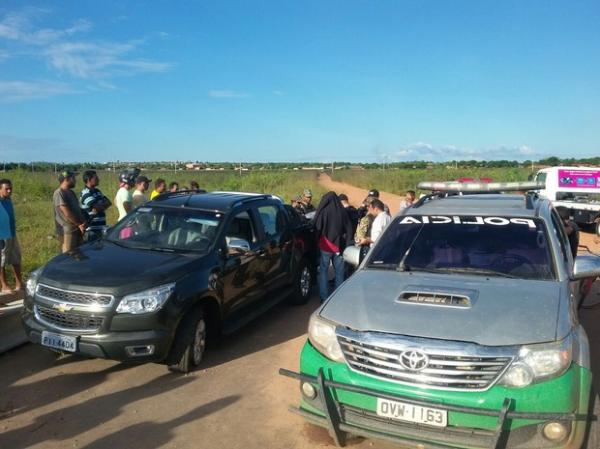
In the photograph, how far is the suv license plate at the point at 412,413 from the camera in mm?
2902

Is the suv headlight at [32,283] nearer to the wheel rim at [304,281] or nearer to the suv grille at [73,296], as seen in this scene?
the suv grille at [73,296]

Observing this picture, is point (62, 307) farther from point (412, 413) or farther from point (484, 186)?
point (484, 186)

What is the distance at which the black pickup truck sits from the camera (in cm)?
455

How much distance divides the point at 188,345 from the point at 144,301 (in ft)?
2.13

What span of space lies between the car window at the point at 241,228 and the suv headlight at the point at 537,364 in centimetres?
361

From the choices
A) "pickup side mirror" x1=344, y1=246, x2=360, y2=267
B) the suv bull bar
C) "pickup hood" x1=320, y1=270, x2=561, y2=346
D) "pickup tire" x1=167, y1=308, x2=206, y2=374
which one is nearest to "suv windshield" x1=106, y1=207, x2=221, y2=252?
"pickup tire" x1=167, y1=308, x2=206, y2=374

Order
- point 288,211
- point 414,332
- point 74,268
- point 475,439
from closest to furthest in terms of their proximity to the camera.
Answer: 1. point 475,439
2. point 414,332
3. point 74,268
4. point 288,211

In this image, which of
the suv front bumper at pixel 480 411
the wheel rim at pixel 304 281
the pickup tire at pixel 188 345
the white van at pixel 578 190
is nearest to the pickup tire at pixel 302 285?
the wheel rim at pixel 304 281

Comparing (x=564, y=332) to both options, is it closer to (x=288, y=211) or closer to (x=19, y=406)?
(x=19, y=406)

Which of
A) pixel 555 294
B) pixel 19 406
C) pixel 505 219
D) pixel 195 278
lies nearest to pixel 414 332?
pixel 555 294

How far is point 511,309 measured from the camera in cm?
327

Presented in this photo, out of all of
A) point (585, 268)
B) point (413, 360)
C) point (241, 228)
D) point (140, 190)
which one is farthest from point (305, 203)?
point (413, 360)

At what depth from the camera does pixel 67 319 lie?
4656 millimetres

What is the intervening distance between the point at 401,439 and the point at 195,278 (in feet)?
8.74
